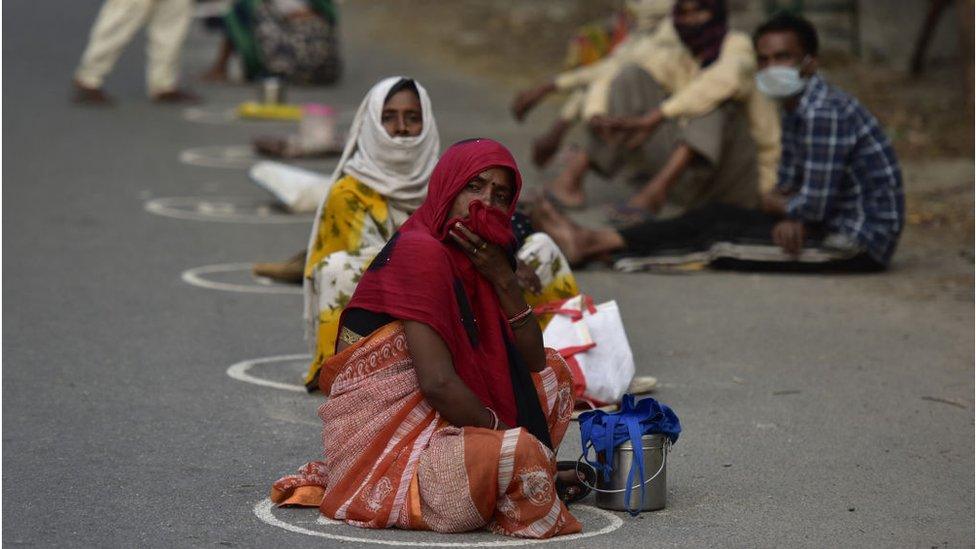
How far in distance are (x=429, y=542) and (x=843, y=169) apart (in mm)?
4478

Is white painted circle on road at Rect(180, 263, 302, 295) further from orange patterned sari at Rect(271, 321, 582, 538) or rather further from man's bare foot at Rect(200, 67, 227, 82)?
man's bare foot at Rect(200, 67, 227, 82)

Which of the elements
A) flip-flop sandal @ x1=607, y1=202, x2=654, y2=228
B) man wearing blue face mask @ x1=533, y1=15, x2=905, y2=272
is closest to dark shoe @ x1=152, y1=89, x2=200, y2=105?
flip-flop sandal @ x1=607, y1=202, x2=654, y2=228

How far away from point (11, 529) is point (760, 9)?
545 inches

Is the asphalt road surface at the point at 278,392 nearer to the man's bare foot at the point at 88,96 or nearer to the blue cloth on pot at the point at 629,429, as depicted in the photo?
the blue cloth on pot at the point at 629,429

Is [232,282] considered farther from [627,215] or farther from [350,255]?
[627,215]

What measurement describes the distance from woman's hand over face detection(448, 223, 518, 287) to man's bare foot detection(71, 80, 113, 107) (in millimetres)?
11550

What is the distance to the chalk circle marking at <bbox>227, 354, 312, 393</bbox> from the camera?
21.2 ft

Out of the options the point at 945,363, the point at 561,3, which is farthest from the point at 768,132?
the point at 561,3

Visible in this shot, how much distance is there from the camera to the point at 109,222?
10.4 metres

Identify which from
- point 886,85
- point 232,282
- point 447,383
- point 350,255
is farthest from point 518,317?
point 886,85

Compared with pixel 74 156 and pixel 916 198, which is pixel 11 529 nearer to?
pixel 916 198

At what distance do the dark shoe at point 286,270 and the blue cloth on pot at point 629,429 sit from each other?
3.88 metres

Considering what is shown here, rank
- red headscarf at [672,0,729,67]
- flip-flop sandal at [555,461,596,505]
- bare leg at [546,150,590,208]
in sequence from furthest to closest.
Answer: bare leg at [546,150,590,208] < red headscarf at [672,0,729,67] < flip-flop sandal at [555,461,596,505]

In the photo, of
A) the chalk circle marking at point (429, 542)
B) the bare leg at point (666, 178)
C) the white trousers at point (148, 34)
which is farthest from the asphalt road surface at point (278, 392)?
the white trousers at point (148, 34)
